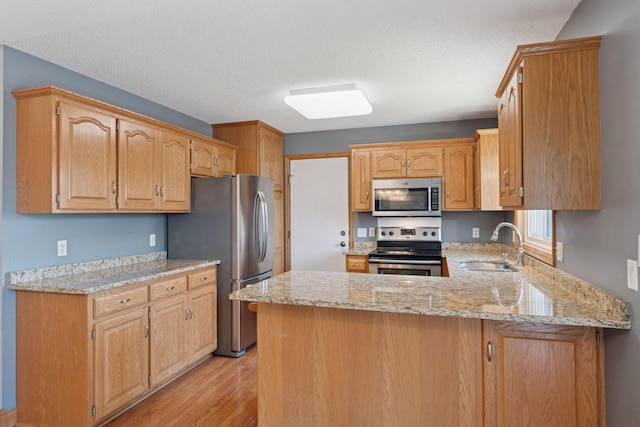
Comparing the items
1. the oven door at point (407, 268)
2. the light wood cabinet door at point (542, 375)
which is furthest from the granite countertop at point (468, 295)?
the oven door at point (407, 268)

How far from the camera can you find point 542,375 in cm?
159

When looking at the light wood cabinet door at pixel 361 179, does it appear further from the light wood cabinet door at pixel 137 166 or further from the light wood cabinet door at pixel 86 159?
the light wood cabinet door at pixel 86 159

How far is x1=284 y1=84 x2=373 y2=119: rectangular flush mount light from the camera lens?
300cm

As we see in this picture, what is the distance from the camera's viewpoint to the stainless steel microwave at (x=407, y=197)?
4.18 metres

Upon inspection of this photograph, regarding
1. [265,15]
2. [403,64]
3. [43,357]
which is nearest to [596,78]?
[403,64]

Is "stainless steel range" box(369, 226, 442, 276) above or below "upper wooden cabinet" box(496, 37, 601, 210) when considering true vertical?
below

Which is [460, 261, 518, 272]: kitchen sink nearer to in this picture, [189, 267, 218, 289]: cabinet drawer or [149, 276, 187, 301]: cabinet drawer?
[189, 267, 218, 289]: cabinet drawer

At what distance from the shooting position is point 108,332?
7.68 ft

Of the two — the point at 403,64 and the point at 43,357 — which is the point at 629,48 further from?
the point at 43,357

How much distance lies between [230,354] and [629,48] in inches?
139

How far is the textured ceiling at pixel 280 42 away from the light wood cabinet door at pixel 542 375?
166cm

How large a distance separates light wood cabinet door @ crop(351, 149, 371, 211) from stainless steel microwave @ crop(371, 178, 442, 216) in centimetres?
10

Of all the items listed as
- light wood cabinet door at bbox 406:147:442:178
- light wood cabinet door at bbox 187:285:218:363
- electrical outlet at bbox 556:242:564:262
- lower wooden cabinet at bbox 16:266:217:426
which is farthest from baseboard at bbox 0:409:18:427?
light wood cabinet door at bbox 406:147:442:178

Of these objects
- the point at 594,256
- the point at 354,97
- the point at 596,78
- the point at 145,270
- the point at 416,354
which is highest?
the point at 354,97
